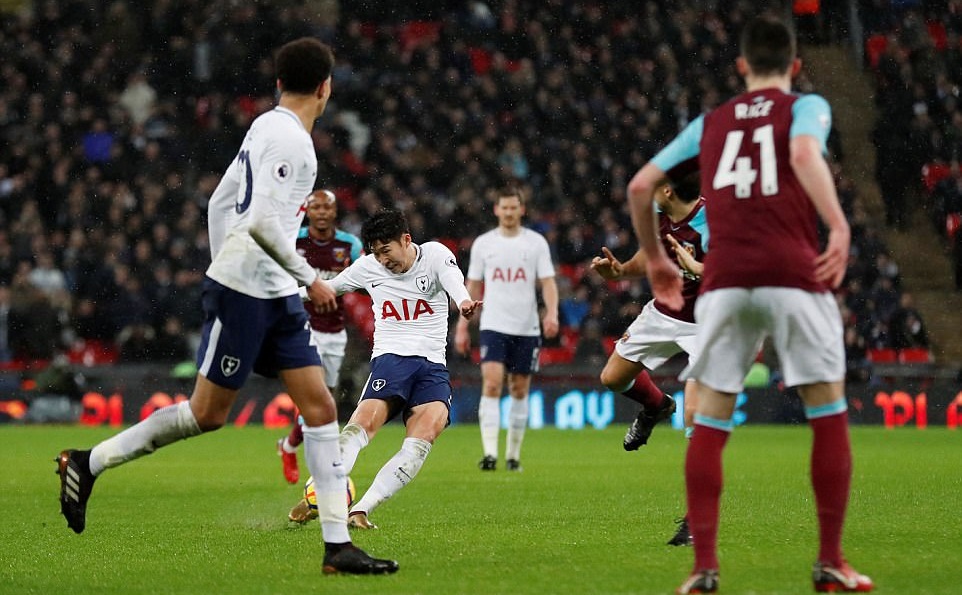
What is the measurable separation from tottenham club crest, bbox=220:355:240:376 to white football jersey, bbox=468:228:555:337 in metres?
8.17

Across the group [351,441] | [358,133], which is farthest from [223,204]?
[358,133]

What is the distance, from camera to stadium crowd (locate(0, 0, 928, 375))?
2223 cm

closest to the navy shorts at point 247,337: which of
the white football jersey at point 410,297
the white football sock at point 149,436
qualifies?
the white football sock at point 149,436

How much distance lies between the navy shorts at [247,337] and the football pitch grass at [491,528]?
893mm

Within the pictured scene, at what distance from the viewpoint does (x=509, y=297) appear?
47.7 feet

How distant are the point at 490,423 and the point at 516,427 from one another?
282mm

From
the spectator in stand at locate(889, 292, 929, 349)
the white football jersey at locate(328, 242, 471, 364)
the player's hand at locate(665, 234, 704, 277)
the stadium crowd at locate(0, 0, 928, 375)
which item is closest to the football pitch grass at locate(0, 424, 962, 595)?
the white football jersey at locate(328, 242, 471, 364)

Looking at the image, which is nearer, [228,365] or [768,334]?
[768,334]

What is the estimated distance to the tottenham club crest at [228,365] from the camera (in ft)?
20.8

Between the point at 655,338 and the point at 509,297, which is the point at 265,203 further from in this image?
the point at 509,297

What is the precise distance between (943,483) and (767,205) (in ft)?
21.0

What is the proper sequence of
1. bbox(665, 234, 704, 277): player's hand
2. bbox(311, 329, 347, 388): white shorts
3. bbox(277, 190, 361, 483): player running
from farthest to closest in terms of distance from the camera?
bbox(311, 329, 347, 388): white shorts → bbox(277, 190, 361, 483): player running → bbox(665, 234, 704, 277): player's hand

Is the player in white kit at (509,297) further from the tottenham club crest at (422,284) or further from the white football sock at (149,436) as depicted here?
the white football sock at (149,436)

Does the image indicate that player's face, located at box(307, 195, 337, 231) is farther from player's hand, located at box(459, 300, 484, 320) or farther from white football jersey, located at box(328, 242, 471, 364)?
player's hand, located at box(459, 300, 484, 320)
